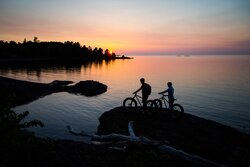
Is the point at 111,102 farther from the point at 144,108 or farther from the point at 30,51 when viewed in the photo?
the point at 30,51

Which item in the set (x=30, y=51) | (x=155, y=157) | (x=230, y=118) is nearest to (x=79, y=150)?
(x=155, y=157)

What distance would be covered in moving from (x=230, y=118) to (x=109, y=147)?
22.6 m

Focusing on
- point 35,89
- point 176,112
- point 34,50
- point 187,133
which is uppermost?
point 34,50

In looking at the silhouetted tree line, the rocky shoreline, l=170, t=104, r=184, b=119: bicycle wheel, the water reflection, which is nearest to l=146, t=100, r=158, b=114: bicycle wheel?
the rocky shoreline

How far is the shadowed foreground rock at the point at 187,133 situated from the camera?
1372cm

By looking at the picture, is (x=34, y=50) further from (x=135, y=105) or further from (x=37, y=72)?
(x=135, y=105)

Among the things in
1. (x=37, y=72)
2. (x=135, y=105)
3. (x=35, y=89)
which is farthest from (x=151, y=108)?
(x=37, y=72)

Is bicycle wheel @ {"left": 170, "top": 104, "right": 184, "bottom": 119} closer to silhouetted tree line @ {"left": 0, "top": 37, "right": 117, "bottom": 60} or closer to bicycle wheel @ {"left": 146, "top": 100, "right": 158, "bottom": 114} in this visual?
bicycle wheel @ {"left": 146, "top": 100, "right": 158, "bottom": 114}

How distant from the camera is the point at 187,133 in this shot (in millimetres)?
16078

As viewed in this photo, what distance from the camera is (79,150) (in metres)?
10.7

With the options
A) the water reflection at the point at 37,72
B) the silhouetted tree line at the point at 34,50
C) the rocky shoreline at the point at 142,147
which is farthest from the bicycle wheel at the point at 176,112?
the silhouetted tree line at the point at 34,50

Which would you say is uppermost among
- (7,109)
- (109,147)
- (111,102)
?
(7,109)

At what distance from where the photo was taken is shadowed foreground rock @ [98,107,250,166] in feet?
45.0

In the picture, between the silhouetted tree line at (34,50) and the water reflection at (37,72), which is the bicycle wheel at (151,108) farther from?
the silhouetted tree line at (34,50)
